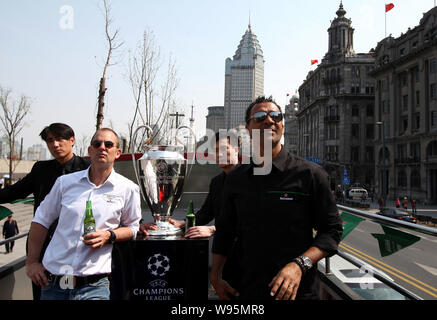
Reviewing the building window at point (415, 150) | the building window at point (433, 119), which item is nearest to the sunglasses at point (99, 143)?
the building window at point (433, 119)

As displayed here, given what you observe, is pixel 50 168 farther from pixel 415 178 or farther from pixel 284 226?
pixel 415 178

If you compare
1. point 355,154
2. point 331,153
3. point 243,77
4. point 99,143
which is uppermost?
point 243,77

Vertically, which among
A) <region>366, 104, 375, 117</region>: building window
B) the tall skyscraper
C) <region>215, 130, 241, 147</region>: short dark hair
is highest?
the tall skyscraper

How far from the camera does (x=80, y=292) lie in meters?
2.24

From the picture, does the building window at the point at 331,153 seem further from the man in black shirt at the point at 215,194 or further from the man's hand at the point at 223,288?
the man's hand at the point at 223,288

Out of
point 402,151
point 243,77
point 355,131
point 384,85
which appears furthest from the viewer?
point 243,77

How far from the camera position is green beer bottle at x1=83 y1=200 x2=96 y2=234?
2250 millimetres

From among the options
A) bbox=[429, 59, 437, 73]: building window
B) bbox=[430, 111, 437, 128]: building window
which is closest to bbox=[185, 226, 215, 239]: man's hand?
bbox=[430, 111, 437, 128]: building window

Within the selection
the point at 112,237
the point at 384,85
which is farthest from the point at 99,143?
the point at 384,85

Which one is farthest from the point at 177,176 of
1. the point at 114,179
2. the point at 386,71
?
the point at 386,71

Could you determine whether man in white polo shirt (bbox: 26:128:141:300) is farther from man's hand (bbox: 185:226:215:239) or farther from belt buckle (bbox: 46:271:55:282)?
man's hand (bbox: 185:226:215:239)

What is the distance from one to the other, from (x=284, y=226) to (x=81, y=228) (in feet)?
4.80

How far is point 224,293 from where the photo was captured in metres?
2.14
